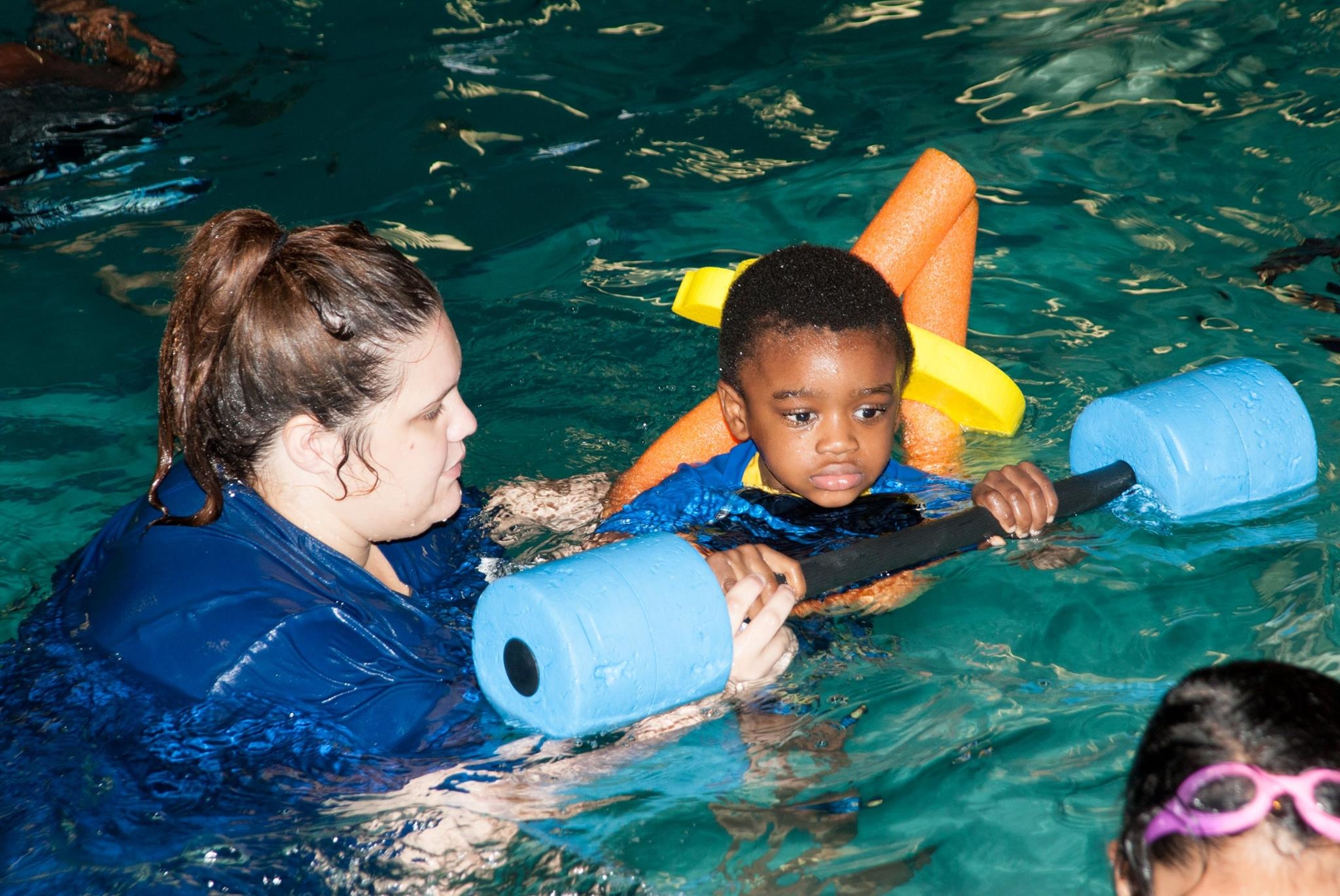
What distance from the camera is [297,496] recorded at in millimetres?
2781

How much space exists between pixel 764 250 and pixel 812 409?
274 cm

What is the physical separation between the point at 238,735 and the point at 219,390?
71 centimetres

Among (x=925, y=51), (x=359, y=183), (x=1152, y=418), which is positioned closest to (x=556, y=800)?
(x=1152, y=418)

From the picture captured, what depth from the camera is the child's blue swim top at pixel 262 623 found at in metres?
2.49

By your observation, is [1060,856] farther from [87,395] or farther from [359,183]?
[359,183]

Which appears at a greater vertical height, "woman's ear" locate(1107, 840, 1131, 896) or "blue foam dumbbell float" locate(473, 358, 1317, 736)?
"woman's ear" locate(1107, 840, 1131, 896)

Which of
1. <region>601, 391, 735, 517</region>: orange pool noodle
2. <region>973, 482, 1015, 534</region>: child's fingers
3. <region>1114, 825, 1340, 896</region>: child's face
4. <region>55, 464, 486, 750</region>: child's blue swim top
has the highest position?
<region>1114, 825, 1340, 896</region>: child's face

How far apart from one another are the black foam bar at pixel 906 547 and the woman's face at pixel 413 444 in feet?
2.83

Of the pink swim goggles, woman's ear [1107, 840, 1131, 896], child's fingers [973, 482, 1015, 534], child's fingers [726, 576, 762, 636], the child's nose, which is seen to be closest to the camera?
the pink swim goggles

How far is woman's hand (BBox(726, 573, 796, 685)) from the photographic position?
2758 millimetres

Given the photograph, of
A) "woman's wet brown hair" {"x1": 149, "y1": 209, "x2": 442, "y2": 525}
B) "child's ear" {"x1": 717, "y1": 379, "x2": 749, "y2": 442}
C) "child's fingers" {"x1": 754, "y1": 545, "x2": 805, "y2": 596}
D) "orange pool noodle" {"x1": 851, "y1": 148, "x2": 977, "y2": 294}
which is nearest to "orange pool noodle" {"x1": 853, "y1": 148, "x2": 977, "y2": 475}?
"orange pool noodle" {"x1": 851, "y1": 148, "x2": 977, "y2": 294}

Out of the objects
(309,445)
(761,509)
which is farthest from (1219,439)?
(309,445)

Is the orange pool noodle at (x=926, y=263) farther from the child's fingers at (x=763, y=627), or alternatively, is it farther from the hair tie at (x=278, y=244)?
the hair tie at (x=278, y=244)

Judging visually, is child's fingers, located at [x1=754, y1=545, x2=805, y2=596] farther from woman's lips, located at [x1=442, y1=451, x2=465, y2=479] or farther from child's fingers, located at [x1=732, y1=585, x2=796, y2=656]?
woman's lips, located at [x1=442, y1=451, x2=465, y2=479]
